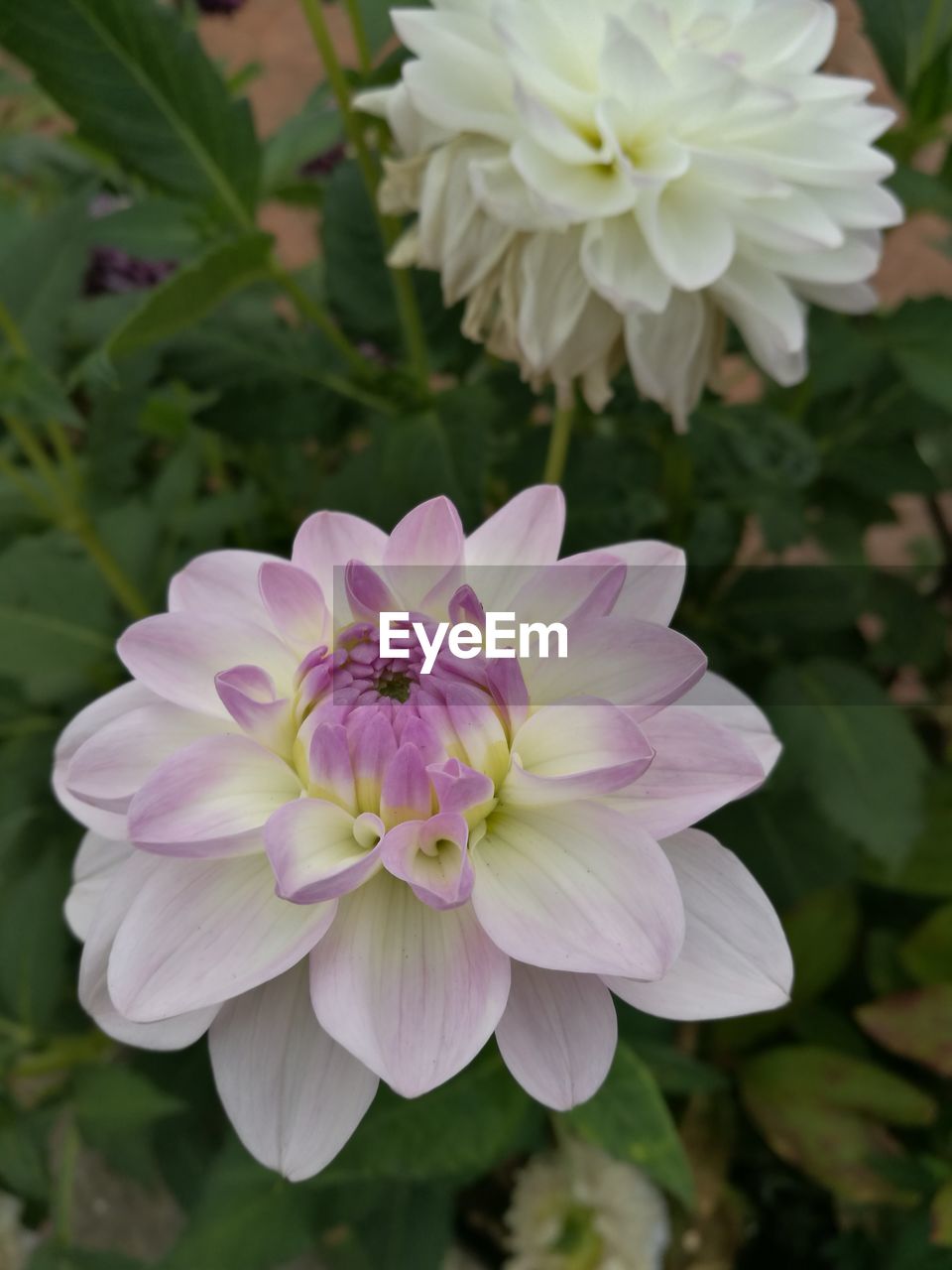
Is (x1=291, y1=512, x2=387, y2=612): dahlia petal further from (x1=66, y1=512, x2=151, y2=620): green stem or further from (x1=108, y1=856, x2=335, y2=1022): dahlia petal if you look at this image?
(x1=66, y1=512, x2=151, y2=620): green stem

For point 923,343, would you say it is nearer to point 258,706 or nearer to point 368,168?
point 368,168

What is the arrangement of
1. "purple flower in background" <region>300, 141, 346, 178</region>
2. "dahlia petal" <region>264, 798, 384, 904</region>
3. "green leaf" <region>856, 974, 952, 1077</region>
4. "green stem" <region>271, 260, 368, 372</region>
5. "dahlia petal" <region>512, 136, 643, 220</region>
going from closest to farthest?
"dahlia petal" <region>264, 798, 384, 904</region> < "dahlia petal" <region>512, 136, 643, 220</region> < "green stem" <region>271, 260, 368, 372</region> < "green leaf" <region>856, 974, 952, 1077</region> < "purple flower in background" <region>300, 141, 346, 178</region>

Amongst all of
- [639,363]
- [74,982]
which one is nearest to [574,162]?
[639,363]

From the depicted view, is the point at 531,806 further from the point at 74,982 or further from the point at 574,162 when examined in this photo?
the point at 74,982

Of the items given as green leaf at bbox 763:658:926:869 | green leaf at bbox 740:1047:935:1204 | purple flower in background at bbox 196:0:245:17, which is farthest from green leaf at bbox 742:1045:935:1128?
purple flower in background at bbox 196:0:245:17

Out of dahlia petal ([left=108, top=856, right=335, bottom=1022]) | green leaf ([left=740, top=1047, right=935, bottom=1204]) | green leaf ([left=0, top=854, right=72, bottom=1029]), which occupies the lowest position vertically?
green leaf ([left=740, top=1047, right=935, bottom=1204])

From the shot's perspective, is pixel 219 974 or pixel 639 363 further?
pixel 639 363

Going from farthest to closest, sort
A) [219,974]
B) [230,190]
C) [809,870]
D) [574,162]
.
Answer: [809,870], [230,190], [574,162], [219,974]
